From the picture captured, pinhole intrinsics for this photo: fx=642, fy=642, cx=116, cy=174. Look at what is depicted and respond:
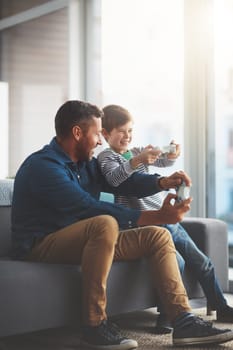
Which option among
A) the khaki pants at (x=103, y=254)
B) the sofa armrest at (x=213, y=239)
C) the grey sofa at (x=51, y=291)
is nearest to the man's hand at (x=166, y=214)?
the khaki pants at (x=103, y=254)

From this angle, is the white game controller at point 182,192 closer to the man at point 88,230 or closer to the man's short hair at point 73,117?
the man at point 88,230

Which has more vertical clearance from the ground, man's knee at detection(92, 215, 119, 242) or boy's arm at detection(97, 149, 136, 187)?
boy's arm at detection(97, 149, 136, 187)

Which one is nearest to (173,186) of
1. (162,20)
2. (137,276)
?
(137,276)

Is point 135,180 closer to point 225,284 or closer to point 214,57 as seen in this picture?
point 225,284

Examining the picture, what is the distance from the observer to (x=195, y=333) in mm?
2275

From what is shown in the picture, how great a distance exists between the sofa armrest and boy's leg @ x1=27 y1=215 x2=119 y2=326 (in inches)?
27.0

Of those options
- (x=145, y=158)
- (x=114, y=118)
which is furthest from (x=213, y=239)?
(x=114, y=118)

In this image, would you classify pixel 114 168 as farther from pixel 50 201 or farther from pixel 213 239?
pixel 213 239

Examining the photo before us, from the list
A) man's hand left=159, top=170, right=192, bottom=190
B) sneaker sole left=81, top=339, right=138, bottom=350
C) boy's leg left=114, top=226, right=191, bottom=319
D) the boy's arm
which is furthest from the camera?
the boy's arm

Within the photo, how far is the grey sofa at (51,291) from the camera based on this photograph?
2.07 meters

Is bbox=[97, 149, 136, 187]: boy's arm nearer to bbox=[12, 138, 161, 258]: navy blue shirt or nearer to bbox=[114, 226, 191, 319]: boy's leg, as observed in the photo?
bbox=[12, 138, 161, 258]: navy blue shirt

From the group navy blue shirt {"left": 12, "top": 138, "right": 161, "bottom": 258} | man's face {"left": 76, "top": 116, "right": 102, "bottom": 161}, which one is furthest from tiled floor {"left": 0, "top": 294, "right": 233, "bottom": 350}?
man's face {"left": 76, "top": 116, "right": 102, "bottom": 161}

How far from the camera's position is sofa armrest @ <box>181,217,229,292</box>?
9.29ft

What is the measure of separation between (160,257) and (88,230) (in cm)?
29
